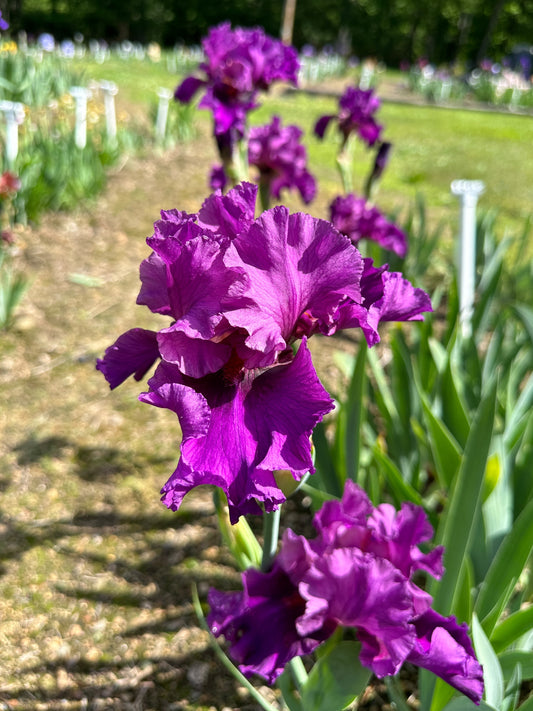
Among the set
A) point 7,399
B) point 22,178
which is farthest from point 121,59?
point 7,399

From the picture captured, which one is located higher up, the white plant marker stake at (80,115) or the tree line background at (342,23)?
the tree line background at (342,23)

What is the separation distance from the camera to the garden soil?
142 cm

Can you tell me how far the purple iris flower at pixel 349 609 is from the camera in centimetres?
77

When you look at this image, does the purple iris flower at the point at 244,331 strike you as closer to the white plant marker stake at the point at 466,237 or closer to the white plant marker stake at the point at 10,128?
the white plant marker stake at the point at 466,237

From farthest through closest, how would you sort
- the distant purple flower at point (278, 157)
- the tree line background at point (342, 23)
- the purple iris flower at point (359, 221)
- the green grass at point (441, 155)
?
the tree line background at point (342, 23), the green grass at point (441, 155), the purple iris flower at point (359, 221), the distant purple flower at point (278, 157)

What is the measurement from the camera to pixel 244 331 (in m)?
0.74

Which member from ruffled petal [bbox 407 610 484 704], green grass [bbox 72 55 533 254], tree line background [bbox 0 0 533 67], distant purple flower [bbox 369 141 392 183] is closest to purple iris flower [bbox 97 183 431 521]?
ruffled petal [bbox 407 610 484 704]

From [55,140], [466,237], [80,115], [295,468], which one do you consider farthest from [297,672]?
[80,115]

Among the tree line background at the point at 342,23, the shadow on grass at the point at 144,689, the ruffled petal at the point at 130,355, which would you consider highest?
the tree line background at the point at 342,23

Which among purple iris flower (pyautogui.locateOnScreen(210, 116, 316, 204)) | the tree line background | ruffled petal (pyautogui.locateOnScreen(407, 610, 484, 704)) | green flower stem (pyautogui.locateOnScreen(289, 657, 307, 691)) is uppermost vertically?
the tree line background

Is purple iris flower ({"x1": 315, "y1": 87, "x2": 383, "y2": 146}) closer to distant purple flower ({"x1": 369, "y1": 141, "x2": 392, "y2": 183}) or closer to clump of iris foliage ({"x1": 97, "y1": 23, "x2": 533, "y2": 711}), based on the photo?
distant purple flower ({"x1": 369, "y1": 141, "x2": 392, "y2": 183})

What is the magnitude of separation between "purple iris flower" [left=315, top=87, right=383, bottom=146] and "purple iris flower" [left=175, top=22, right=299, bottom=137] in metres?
0.47

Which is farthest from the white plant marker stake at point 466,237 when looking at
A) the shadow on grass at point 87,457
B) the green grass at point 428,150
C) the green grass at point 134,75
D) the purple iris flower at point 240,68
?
the green grass at point 134,75

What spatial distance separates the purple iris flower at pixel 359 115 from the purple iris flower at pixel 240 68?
0.47 metres
